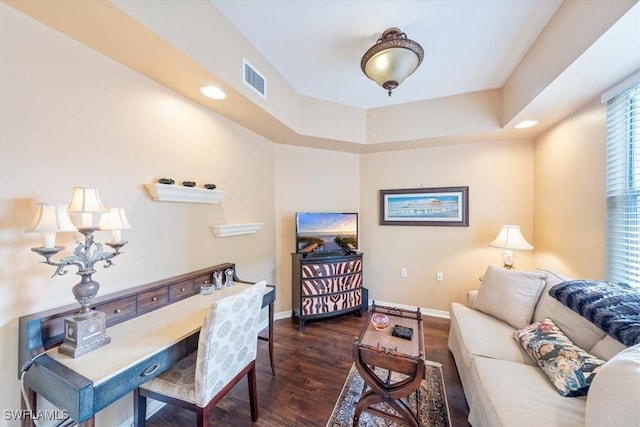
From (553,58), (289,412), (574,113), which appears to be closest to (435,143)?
(574,113)

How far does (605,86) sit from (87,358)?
3567 mm

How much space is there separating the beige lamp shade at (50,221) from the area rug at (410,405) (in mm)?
1878

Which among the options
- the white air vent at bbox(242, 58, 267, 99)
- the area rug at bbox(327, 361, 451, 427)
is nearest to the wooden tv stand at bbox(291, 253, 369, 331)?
the area rug at bbox(327, 361, 451, 427)

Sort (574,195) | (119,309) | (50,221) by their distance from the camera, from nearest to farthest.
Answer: (50,221)
(119,309)
(574,195)

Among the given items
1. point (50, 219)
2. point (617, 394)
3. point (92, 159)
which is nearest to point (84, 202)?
point (50, 219)

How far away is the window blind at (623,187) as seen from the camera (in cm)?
166

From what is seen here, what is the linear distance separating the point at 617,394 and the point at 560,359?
0.56 meters

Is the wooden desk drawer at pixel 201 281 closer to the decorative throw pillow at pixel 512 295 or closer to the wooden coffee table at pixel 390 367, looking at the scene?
the wooden coffee table at pixel 390 367

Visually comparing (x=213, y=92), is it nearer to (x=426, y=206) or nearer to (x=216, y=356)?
(x=216, y=356)

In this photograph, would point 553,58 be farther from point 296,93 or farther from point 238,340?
point 238,340

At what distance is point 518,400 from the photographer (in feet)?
3.97

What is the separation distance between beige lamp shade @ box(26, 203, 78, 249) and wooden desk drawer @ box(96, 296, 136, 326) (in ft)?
1.54

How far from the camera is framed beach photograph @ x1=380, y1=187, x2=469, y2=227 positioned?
319cm

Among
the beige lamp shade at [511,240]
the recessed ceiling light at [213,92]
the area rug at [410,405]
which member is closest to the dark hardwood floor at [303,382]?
the area rug at [410,405]
